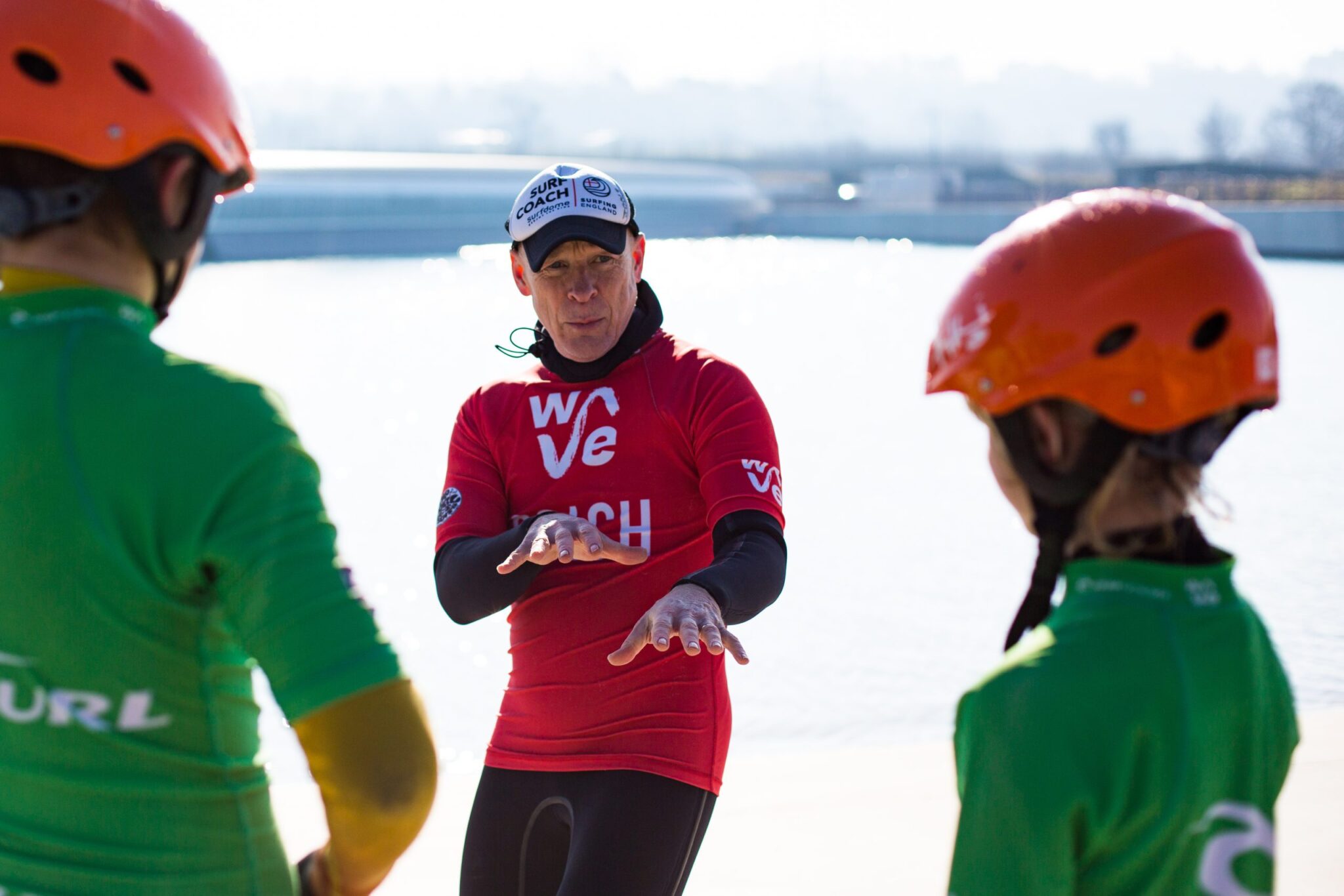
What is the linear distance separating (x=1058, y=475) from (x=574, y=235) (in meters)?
1.20

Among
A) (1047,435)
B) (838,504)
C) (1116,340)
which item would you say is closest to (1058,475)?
(1047,435)

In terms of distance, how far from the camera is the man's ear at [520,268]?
8.37ft

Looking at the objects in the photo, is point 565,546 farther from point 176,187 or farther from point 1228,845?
point 1228,845

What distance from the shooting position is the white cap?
2414 mm

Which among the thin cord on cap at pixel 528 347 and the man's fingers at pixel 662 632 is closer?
the man's fingers at pixel 662 632

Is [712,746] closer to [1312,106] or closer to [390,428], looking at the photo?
[390,428]

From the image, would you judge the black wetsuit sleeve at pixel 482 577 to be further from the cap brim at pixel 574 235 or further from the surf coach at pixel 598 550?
the cap brim at pixel 574 235

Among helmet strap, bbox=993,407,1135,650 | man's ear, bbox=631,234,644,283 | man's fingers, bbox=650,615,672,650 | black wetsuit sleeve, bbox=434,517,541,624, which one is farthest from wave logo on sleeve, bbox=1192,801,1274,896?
man's ear, bbox=631,234,644,283

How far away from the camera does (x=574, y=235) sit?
241 centimetres

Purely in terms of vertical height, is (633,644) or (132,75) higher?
(132,75)

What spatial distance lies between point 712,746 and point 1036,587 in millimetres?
847

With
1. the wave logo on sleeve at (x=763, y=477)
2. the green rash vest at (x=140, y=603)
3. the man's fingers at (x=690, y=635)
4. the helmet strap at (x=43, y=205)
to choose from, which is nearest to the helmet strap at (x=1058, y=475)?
the man's fingers at (x=690, y=635)

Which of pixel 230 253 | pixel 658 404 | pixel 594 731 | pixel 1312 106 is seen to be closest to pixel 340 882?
pixel 594 731

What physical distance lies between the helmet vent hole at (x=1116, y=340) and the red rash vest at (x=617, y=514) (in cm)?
93
